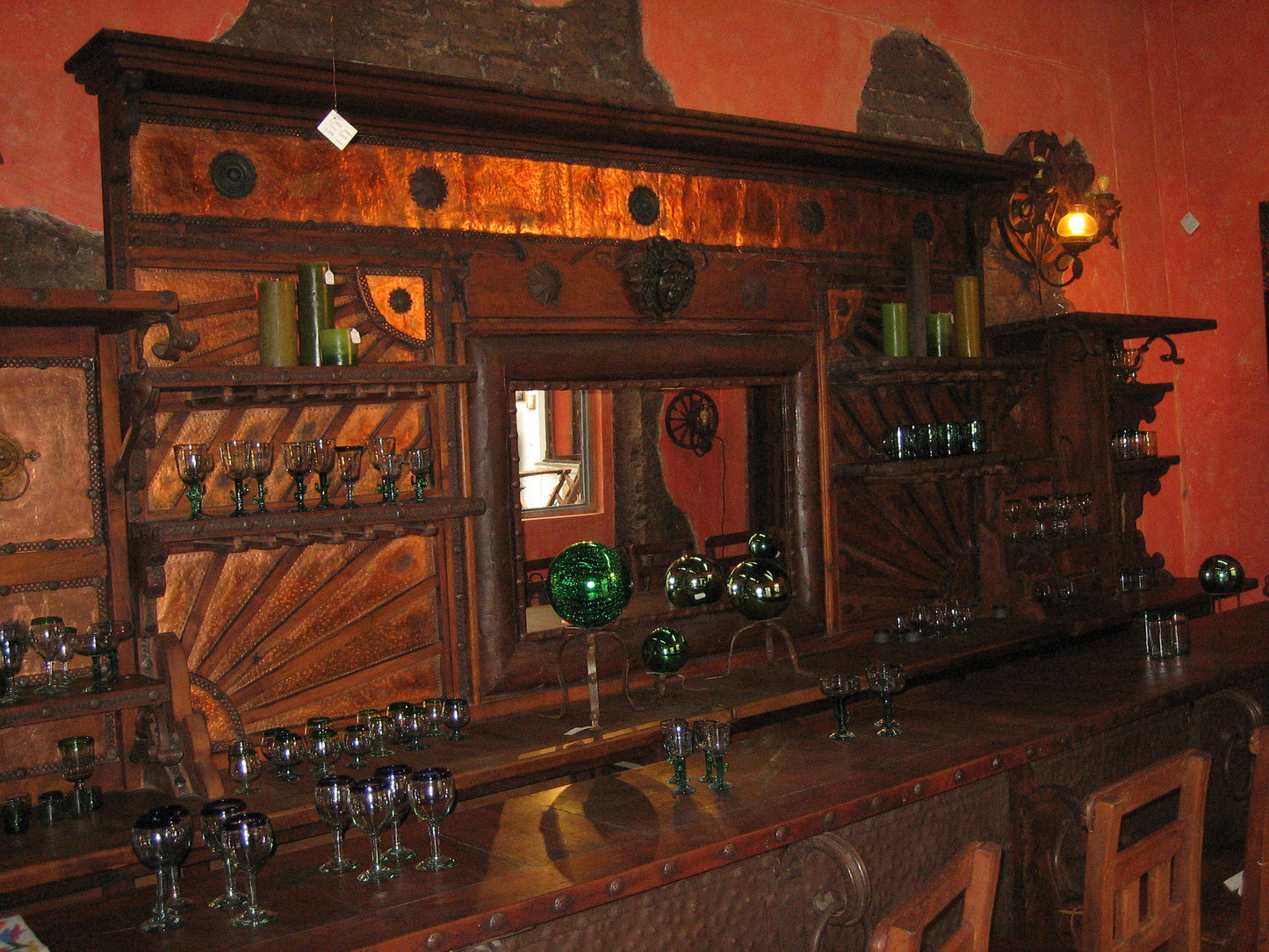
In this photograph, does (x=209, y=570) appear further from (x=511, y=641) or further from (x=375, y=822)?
(x=375, y=822)

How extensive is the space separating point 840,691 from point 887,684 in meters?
0.13

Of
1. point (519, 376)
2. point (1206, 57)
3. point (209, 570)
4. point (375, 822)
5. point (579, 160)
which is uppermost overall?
point (1206, 57)

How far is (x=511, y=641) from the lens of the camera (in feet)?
12.8

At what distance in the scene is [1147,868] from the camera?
2.33 meters

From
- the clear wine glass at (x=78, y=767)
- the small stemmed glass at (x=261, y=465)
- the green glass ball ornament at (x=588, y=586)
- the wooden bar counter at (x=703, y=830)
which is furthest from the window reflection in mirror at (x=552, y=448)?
the clear wine glass at (x=78, y=767)

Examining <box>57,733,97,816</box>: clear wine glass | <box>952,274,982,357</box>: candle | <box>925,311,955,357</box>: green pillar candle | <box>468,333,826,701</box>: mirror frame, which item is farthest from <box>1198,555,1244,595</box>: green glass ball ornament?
<box>57,733,97,816</box>: clear wine glass

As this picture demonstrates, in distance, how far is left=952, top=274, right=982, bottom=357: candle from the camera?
495cm

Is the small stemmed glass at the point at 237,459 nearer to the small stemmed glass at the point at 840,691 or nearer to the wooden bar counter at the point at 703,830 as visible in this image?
the wooden bar counter at the point at 703,830

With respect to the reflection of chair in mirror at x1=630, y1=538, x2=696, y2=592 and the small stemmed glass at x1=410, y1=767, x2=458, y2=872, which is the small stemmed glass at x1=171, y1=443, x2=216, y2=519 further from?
the reflection of chair in mirror at x1=630, y1=538, x2=696, y2=592

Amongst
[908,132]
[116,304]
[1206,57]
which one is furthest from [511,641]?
[1206,57]

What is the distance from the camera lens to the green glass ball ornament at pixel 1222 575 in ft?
17.6

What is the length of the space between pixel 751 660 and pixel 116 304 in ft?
8.64

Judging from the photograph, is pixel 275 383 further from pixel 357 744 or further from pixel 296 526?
pixel 357 744

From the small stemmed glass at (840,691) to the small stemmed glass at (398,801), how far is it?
4.12ft
